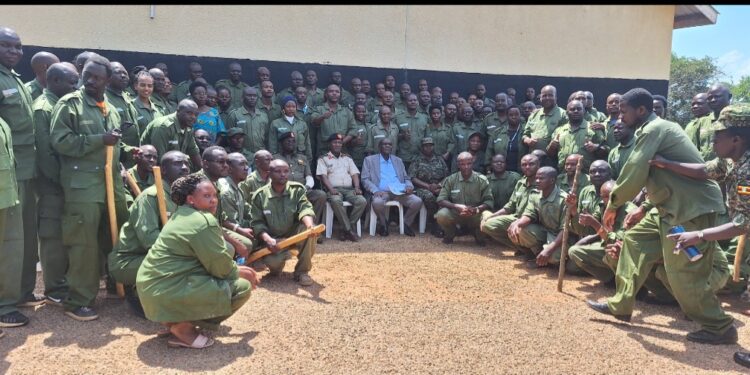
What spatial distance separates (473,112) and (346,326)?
18.1 feet

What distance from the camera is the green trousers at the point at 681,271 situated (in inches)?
154

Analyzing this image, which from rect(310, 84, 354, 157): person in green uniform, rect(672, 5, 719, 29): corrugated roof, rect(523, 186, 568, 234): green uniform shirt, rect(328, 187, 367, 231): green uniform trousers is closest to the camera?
rect(523, 186, 568, 234): green uniform shirt

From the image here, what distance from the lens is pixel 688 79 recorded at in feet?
82.3

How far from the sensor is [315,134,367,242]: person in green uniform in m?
7.33

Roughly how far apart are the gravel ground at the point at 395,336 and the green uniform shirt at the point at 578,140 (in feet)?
6.33

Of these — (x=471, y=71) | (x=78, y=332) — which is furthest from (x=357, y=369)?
(x=471, y=71)

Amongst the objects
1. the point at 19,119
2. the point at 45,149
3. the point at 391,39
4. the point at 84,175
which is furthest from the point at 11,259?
the point at 391,39

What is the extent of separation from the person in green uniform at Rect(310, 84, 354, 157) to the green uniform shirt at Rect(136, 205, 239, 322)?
459 cm

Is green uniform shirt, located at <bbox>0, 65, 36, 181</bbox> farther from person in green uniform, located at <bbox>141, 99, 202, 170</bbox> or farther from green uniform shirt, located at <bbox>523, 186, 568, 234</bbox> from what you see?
green uniform shirt, located at <bbox>523, 186, 568, 234</bbox>

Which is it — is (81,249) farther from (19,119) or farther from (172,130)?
(172,130)

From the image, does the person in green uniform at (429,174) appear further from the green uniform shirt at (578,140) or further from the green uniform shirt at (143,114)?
the green uniform shirt at (143,114)

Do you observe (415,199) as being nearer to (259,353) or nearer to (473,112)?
(473,112)

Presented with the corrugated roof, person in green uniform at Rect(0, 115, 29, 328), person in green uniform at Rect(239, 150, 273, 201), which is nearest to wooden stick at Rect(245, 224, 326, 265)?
person in green uniform at Rect(239, 150, 273, 201)

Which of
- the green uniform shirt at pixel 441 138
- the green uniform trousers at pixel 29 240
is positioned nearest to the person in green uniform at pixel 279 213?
the green uniform trousers at pixel 29 240
